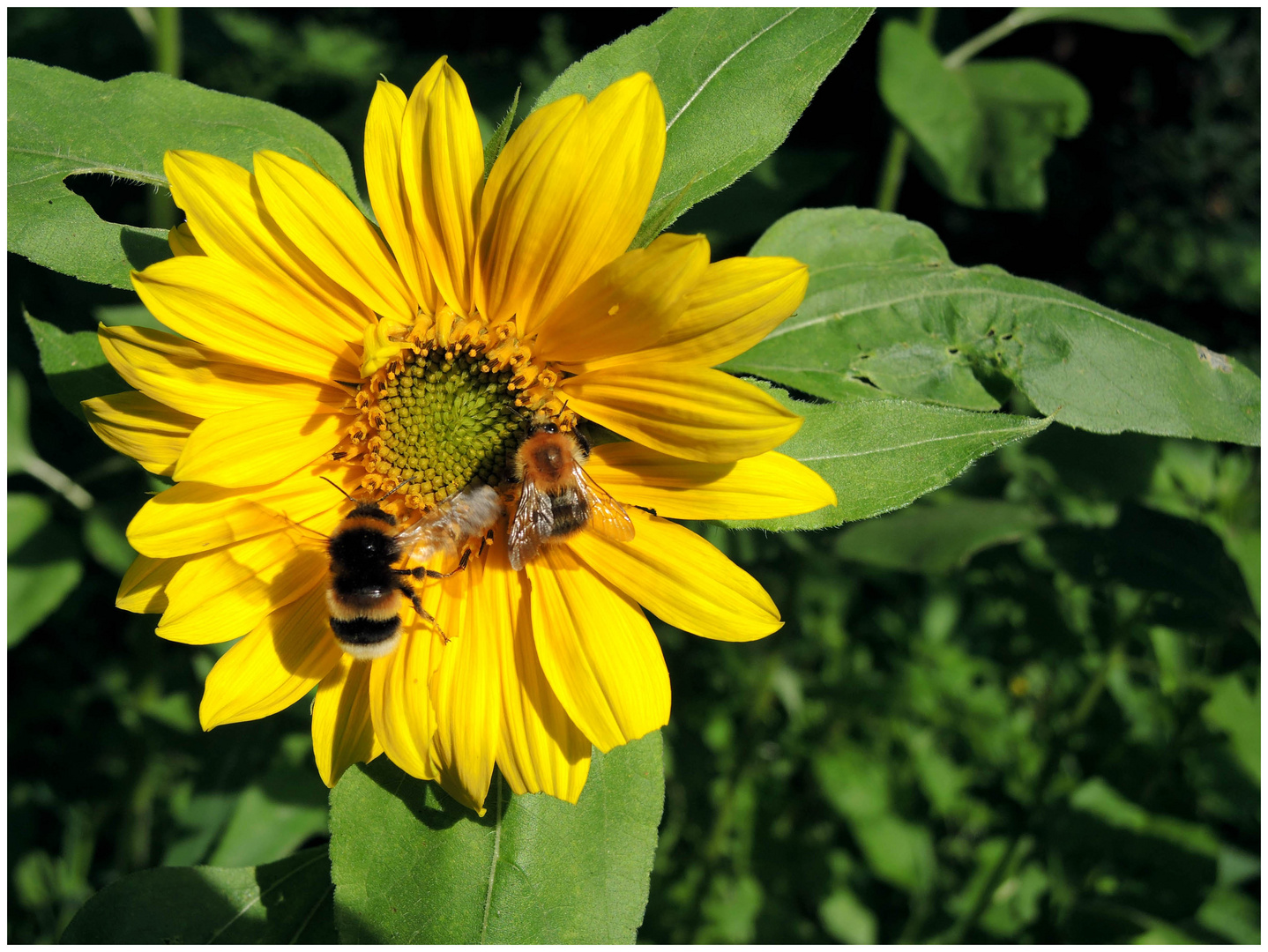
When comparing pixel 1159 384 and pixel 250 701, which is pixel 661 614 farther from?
pixel 1159 384

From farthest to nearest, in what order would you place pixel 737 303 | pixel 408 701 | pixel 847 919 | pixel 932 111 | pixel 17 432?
1. pixel 847 919
2. pixel 17 432
3. pixel 932 111
4. pixel 408 701
5. pixel 737 303

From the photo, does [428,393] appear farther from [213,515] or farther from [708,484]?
[708,484]

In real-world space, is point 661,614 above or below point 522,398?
below

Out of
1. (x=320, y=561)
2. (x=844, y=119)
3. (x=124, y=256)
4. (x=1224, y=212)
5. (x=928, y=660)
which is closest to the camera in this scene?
(x=124, y=256)

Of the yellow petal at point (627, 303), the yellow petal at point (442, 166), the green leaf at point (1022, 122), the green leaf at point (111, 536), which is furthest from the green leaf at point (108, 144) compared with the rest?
the green leaf at point (1022, 122)

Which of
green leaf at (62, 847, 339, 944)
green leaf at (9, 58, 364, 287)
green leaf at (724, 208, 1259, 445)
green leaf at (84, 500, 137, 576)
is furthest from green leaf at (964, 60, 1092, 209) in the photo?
green leaf at (84, 500, 137, 576)

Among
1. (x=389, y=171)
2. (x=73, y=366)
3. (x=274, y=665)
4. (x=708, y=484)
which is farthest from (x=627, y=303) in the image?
(x=73, y=366)

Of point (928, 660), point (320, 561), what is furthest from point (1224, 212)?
point (320, 561)
